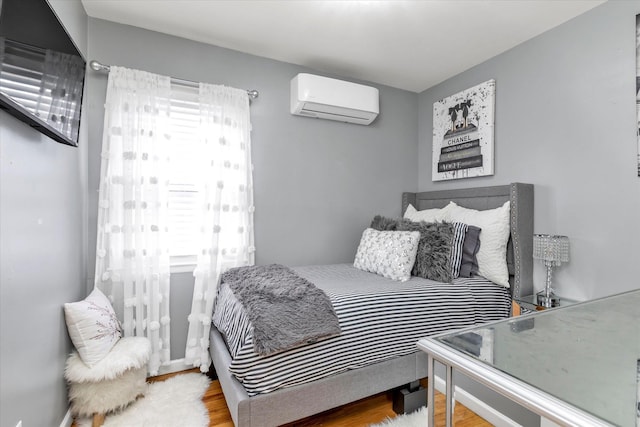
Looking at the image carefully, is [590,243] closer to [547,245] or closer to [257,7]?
[547,245]

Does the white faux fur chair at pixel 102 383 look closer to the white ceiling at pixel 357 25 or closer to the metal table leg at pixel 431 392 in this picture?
the metal table leg at pixel 431 392

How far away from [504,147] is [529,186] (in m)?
0.43

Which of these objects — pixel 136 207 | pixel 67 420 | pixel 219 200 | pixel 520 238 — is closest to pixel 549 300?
A: pixel 520 238

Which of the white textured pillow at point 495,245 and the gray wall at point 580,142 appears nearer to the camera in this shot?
the gray wall at point 580,142

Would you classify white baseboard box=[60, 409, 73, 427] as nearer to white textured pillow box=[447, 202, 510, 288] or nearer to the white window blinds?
the white window blinds

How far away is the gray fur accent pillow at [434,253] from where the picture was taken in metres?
2.21

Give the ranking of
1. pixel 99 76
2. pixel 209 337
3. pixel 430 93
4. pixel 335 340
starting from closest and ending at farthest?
1. pixel 335 340
2. pixel 99 76
3. pixel 209 337
4. pixel 430 93

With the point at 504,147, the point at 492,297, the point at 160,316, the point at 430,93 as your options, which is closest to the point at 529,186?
the point at 504,147

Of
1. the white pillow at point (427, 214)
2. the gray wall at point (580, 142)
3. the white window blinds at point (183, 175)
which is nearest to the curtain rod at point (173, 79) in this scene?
the white window blinds at point (183, 175)

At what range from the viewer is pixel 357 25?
2270mm

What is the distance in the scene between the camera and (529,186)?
235 centimetres

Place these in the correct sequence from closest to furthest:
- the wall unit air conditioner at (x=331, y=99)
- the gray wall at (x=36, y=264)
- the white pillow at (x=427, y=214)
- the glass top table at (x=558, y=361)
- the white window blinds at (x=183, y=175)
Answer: the glass top table at (x=558, y=361)
the gray wall at (x=36, y=264)
the white window blinds at (x=183, y=175)
the wall unit air conditioner at (x=331, y=99)
the white pillow at (x=427, y=214)

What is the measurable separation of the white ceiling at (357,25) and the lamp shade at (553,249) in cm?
151

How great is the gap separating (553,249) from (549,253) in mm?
35
